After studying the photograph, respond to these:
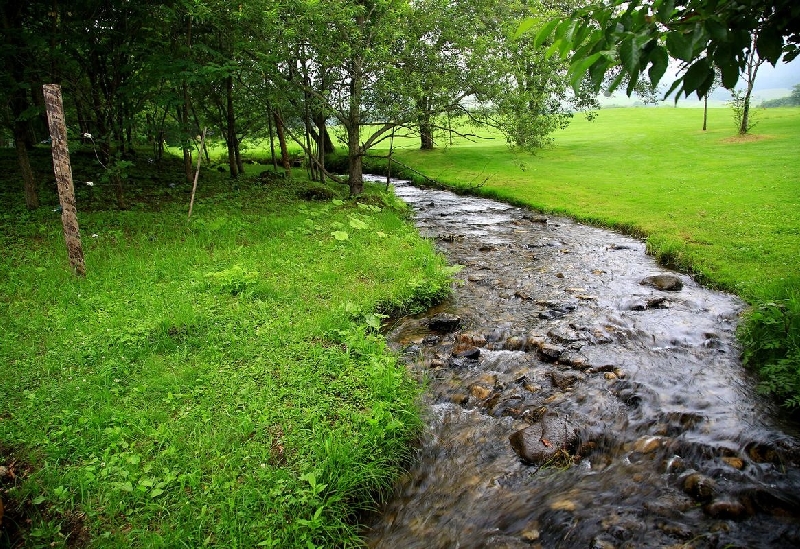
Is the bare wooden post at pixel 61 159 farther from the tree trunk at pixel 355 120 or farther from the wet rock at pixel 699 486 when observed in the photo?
the wet rock at pixel 699 486

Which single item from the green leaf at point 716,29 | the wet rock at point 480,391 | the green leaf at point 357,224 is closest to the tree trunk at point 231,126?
the green leaf at point 357,224

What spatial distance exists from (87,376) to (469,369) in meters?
5.97

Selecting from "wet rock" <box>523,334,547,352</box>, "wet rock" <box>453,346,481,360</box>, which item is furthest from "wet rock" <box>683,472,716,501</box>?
"wet rock" <box>453,346,481,360</box>

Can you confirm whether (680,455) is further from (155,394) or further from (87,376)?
(87,376)

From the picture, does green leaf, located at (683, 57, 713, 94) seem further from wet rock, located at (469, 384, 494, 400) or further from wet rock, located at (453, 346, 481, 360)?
wet rock, located at (453, 346, 481, 360)

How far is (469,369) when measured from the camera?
7.99 m

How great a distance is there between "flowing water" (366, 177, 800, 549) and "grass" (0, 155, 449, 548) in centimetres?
78

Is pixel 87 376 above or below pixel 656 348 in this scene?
above

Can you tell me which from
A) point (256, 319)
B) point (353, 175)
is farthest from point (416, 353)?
point (353, 175)

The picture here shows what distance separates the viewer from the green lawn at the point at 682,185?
12.7 meters

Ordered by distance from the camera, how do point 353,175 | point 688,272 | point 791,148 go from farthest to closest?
point 791,148 → point 353,175 → point 688,272

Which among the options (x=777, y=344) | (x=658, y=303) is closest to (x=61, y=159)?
(x=658, y=303)

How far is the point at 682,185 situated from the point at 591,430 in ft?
68.2

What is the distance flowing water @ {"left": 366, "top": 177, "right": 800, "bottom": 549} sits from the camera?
4793 millimetres
